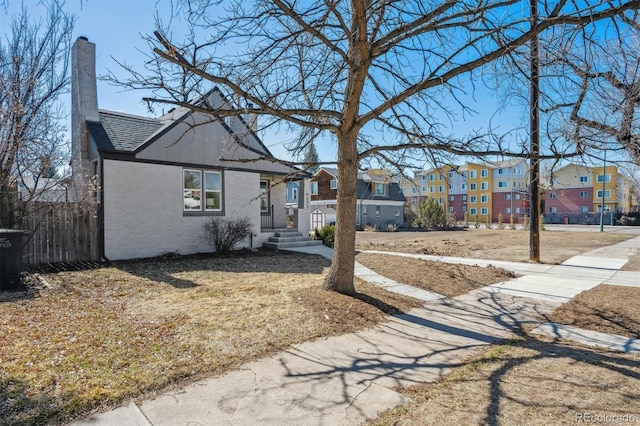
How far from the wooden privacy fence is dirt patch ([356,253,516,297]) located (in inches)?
310

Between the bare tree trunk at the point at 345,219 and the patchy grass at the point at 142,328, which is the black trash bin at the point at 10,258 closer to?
the patchy grass at the point at 142,328

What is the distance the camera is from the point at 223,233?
12.6 m

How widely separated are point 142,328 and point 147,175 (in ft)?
25.7

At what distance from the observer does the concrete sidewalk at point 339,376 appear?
111 inches

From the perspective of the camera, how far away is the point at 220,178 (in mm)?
13273

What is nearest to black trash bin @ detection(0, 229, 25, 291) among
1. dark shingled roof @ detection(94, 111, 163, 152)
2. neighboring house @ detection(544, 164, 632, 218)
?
dark shingled roof @ detection(94, 111, 163, 152)

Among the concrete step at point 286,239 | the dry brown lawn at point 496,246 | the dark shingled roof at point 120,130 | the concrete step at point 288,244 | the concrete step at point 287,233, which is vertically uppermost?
the dark shingled roof at point 120,130

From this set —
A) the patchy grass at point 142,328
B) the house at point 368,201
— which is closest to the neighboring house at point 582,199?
the house at point 368,201

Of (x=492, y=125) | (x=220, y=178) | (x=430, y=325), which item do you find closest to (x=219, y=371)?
(x=430, y=325)

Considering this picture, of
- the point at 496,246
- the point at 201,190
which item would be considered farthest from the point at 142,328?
the point at 496,246

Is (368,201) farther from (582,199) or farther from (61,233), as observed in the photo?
Result: (582,199)

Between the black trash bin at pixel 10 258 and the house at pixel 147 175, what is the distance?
345 cm

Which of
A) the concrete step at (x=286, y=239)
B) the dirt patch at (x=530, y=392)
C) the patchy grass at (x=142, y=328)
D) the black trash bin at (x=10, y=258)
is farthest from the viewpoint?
the concrete step at (x=286, y=239)

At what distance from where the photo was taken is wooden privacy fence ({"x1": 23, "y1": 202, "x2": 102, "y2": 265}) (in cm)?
930
